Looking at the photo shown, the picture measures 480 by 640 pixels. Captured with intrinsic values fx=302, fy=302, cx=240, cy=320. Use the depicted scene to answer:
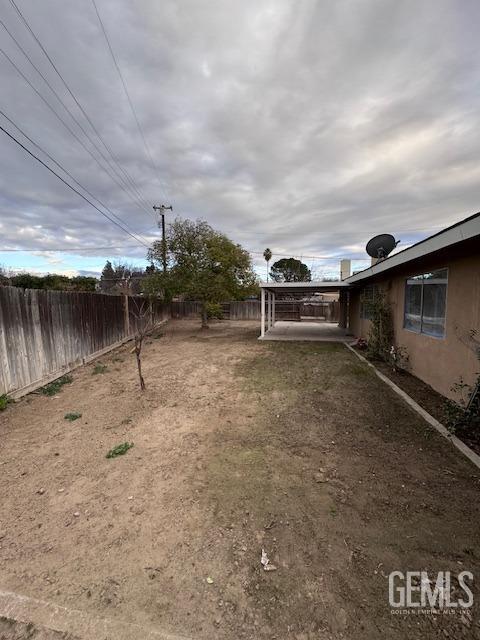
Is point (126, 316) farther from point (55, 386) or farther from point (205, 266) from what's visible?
point (55, 386)

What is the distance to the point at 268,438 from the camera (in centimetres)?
351

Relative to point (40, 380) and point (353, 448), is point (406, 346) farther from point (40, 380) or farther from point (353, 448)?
point (40, 380)

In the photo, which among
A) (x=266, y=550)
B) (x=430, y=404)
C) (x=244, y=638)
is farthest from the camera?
(x=430, y=404)

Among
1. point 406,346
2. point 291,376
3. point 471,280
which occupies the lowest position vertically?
point 291,376

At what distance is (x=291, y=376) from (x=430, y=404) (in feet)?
8.06

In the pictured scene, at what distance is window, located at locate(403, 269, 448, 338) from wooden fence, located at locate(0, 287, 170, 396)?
6838 mm

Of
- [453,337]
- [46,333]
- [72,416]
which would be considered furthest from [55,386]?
[453,337]

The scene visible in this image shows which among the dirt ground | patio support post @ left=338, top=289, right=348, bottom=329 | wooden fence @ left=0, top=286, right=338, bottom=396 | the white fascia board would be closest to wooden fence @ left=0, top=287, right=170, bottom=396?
wooden fence @ left=0, top=286, right=338, bottom=396

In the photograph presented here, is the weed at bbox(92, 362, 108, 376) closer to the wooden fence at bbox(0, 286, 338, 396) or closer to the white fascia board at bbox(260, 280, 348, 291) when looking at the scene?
the wooden fence at bbox(0, 286, 338, 396)

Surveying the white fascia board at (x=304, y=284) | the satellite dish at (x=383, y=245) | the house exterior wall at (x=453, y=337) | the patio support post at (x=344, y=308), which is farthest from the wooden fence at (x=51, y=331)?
the patio support post at (x=344, y=308)

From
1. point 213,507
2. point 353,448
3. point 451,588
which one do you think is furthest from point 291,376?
point 451,588

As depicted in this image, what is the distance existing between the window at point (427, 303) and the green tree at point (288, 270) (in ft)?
112

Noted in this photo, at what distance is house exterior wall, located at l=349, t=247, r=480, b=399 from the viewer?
402 centimetres

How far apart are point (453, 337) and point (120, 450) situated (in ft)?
15.5
